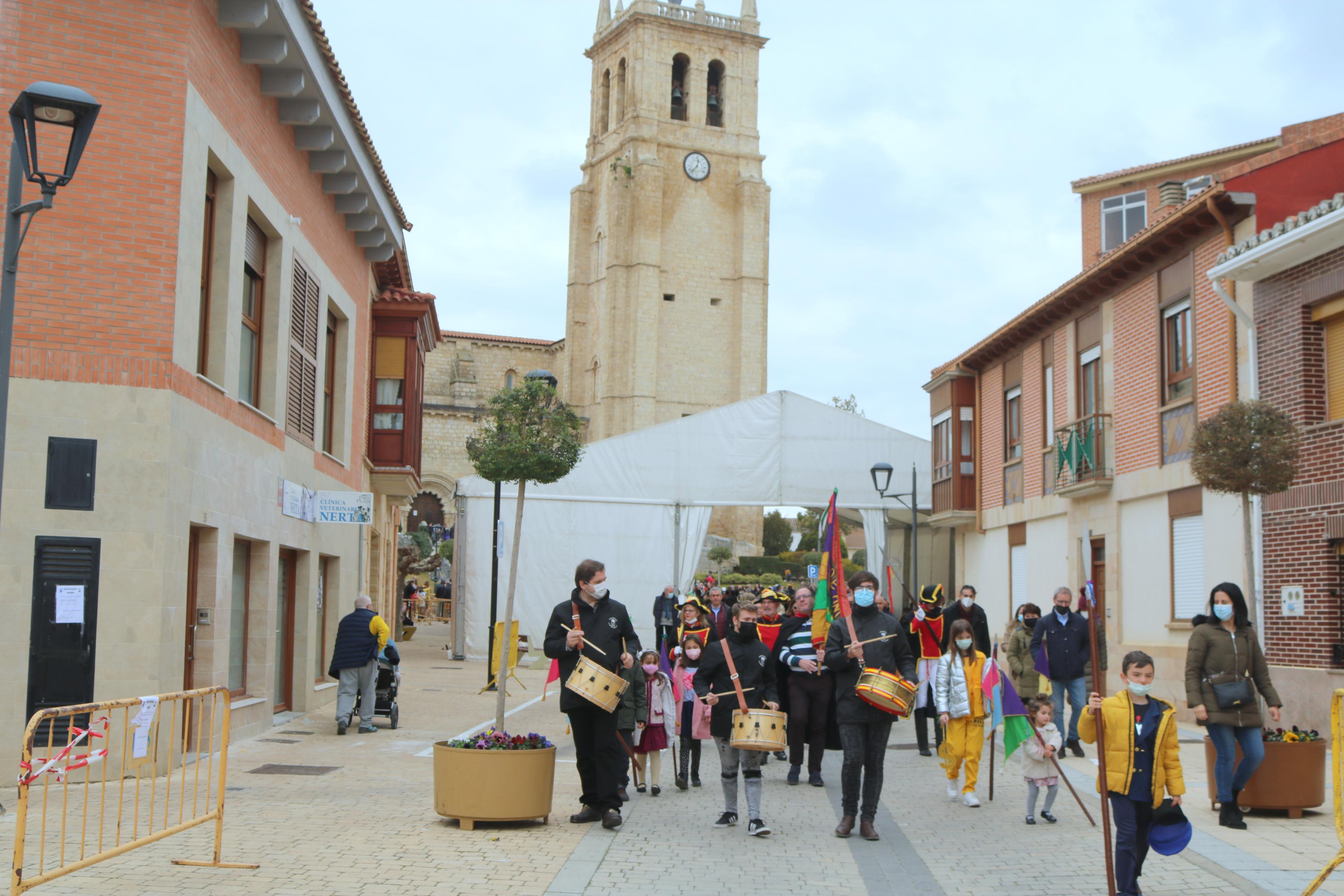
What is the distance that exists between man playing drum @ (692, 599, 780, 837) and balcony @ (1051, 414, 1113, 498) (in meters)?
12.3

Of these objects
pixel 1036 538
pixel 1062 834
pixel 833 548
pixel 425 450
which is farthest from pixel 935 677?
pixel 425 450

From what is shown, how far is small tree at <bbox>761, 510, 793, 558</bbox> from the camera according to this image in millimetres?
69938

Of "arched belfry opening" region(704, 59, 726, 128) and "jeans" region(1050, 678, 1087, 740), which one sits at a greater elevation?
"arched belfry opening" region(704, 59, 726, 128)

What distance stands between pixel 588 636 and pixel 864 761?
6.96 ft

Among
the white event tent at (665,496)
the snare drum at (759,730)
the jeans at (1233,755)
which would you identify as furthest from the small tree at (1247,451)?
the white event tent at (665,496)

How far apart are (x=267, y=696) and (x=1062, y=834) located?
933 cm

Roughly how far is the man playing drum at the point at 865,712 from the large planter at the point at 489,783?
2041 mm

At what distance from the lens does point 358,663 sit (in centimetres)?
1521

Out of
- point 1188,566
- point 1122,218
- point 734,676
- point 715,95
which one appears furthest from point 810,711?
point 715,95

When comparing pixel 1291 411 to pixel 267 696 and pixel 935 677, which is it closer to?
pixel 935 677

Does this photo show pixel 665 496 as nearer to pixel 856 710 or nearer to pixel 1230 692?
pixel 1230 692

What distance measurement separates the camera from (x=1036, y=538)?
2473 centimetres

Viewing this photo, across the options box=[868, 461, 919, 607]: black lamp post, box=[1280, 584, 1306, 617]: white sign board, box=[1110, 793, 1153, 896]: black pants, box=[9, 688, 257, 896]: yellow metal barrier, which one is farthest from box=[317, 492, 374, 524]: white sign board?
box=[1110, 793, 1153, 896]: black pants

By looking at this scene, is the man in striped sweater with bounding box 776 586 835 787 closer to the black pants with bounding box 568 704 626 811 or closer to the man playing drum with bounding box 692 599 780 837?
the man playing drum with bounding box 692 599 780 837
